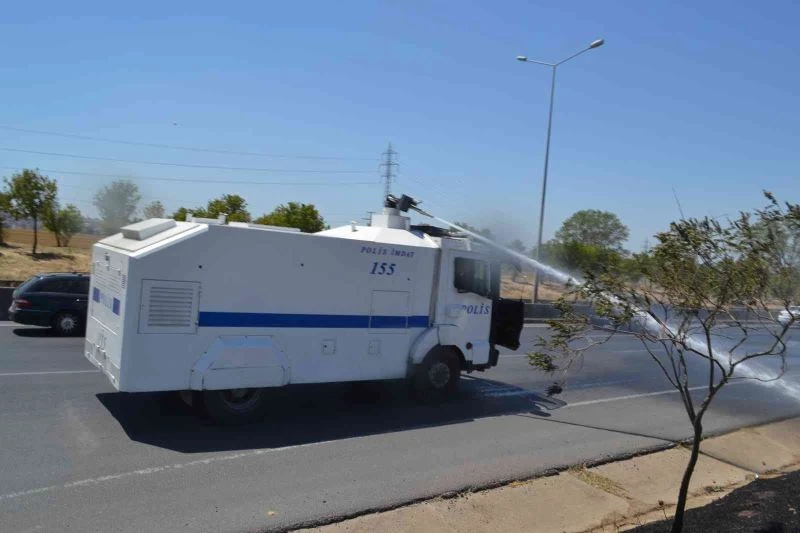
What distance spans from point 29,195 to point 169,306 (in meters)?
31.9

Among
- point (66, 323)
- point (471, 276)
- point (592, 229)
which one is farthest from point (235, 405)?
point (592, 229)

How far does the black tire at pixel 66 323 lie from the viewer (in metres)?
15.6

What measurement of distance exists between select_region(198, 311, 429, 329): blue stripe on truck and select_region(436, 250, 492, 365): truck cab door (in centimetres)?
49

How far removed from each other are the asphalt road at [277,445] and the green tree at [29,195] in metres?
24.9

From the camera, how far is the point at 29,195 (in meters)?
35.0

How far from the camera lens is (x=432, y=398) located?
1080cm

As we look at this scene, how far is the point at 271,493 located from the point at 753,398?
39.5ft

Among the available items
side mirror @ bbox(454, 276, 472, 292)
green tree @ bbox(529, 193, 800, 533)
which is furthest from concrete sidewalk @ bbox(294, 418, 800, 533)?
side mirror @ bbox(454, 276, 472, 292)

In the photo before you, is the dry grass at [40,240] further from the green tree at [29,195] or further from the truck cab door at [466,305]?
the truck cab door at [466,305]

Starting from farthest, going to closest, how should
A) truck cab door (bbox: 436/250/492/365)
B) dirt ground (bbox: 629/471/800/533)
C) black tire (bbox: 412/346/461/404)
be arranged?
truck cab door (bbox: 436/250/492/365), black tire (bbox: 412/346/461/404), dirt ground (bbox: 629/471/800/533)

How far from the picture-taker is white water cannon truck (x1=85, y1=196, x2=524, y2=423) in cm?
809

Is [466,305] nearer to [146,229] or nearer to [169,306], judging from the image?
[169,306]

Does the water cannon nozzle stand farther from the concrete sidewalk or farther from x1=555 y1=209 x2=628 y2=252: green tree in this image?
x1=555 y1=209 x2=628 y2=252: green tree

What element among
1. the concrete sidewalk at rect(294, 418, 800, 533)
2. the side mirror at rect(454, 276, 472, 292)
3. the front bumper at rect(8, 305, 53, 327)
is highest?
the side mirror at rect(454, 276, 472, 292)
